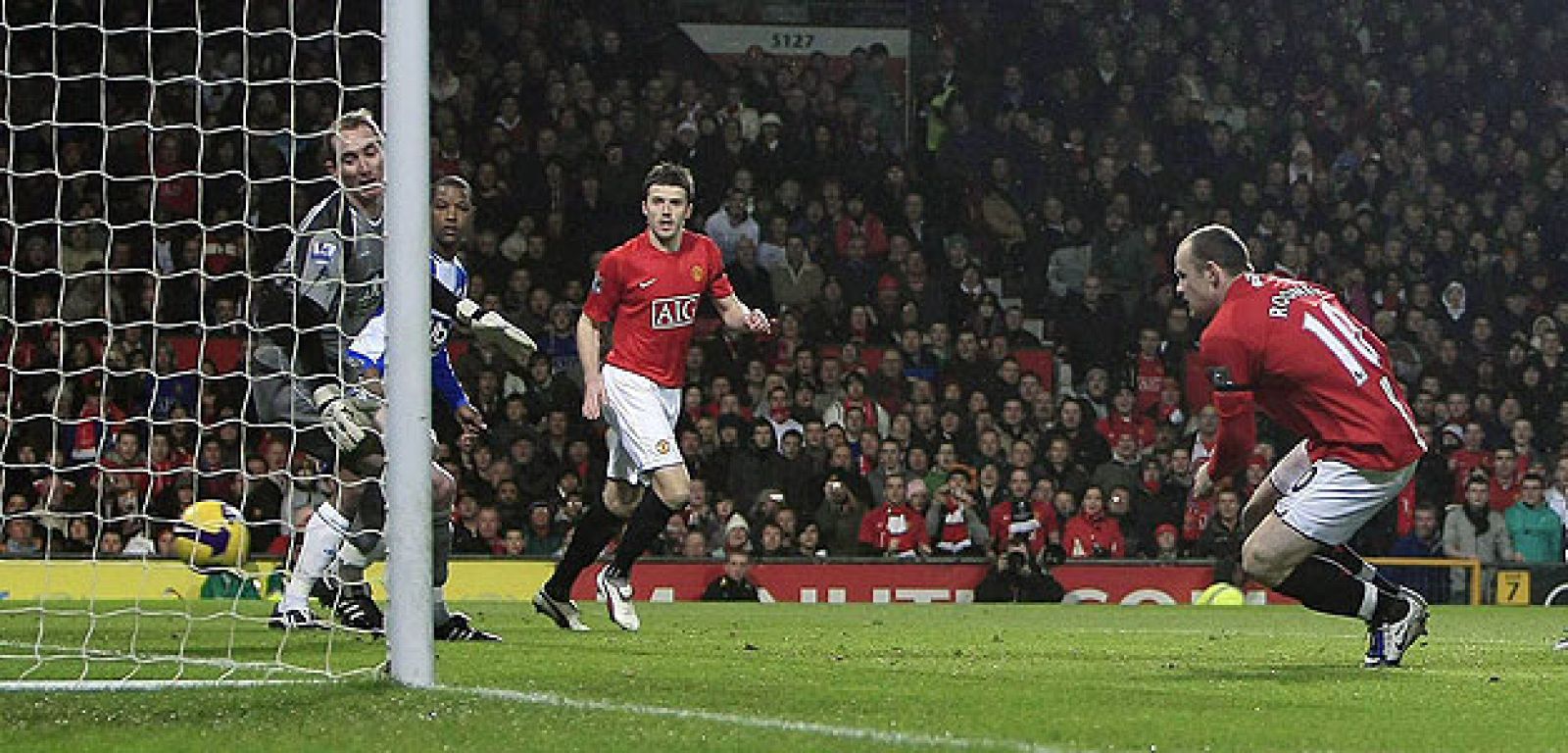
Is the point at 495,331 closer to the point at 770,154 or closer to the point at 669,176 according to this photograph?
the point at 669,176

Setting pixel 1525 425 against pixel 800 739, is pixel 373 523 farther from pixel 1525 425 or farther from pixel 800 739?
pixel 1525 425

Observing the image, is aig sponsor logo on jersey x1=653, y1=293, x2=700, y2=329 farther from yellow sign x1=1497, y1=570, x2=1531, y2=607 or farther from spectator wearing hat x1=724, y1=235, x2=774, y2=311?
yellow sign x1=1497, y1=570, x2=1531, y2=607

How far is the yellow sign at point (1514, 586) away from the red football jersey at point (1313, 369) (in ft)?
35.2

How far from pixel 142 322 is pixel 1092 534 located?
978 cm

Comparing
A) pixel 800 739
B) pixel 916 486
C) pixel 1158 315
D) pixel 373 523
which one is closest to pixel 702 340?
pixel 916 486

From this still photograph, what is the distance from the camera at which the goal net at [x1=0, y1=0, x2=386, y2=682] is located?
11930 mm

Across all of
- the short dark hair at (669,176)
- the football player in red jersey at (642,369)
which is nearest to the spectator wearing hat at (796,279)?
the football player in red jersey at (642,369)

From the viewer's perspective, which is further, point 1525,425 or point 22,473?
point 1525,425

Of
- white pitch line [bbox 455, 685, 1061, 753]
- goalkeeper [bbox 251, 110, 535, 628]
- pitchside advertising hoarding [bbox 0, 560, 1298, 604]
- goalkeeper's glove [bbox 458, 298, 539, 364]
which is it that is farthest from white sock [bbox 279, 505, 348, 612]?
pitchside advertising hoarding [bbox 0, 560, 1298, 604]

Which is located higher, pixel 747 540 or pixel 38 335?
pixel 38 335

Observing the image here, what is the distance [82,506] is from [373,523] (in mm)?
5854

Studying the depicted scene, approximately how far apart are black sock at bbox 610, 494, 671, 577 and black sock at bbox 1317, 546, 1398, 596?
3509 millimetres

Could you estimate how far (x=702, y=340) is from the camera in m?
20.6

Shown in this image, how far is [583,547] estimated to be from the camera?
11.5 metres
